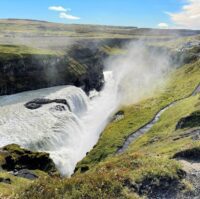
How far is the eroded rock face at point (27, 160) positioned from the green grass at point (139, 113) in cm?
570

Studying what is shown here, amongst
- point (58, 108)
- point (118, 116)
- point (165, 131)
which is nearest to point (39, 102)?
point (58, 108)

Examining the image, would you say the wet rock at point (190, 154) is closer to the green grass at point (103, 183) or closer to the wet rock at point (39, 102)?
the green grass at point (103, 183)

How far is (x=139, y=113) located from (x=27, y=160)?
138 feet

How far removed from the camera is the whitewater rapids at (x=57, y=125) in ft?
225

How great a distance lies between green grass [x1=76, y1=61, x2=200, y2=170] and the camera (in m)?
67.1

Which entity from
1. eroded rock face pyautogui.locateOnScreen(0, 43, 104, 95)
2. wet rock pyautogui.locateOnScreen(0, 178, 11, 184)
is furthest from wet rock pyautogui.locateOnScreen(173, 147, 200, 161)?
eroded rock face pyautogui.locateOnScreen(0, 43, 104, 95)

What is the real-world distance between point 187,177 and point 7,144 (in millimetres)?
42537

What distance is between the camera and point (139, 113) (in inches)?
3637

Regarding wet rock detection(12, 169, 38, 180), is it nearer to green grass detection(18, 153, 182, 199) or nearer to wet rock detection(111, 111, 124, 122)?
green grass detection(18, 153, 182, 199)

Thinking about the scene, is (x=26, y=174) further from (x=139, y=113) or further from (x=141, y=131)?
(x=139, y=113)

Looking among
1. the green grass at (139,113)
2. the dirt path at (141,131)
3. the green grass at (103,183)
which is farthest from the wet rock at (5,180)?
the dirt path at (141,131)

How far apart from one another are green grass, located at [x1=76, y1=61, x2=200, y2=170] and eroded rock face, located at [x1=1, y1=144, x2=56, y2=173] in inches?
224

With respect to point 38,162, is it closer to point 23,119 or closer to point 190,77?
point 23,119

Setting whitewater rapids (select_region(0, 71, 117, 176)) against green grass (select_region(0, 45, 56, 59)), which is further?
green grass (select_region(0, 45, 56, 59))
